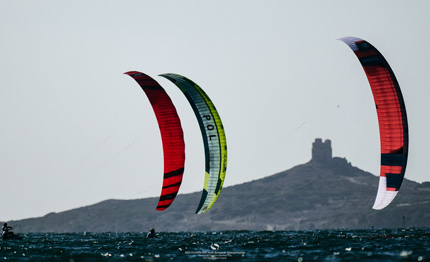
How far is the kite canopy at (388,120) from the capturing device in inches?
1887

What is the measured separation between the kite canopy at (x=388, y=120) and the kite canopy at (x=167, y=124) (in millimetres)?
17145

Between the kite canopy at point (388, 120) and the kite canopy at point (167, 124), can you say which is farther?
the kite canopy at point (167, 124)

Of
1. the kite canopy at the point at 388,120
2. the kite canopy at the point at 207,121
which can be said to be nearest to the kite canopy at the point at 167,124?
the kite canopy at the point at 207,121

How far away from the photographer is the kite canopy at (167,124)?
6059 cm

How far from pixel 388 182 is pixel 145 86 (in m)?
20.7

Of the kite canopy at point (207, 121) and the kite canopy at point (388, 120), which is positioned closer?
the kite canopy at point (388, 120)

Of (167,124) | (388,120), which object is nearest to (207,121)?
(167,124)

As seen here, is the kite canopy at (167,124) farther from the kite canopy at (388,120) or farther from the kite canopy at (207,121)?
the kite canopy at (388,120)

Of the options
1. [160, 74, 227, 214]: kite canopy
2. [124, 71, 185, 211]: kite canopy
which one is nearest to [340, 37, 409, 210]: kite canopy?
[160, 74, 227, 214]: kite canopy

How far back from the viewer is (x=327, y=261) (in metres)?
38.1

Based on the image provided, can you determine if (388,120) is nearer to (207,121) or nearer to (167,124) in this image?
(207,121)

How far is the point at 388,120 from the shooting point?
48000 millimetres

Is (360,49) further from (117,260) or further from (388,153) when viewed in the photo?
(117,260)

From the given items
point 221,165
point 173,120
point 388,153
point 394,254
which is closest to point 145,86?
point 173,120
